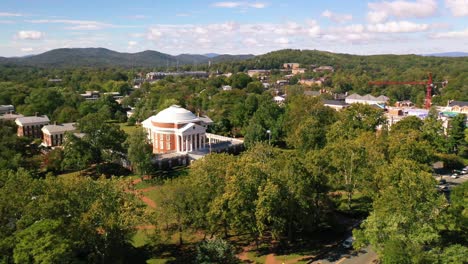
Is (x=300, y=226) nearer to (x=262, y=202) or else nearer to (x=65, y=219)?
(x=262, y=202)

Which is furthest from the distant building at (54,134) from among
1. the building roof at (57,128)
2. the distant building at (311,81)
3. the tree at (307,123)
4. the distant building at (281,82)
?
the distant building at (311,81)

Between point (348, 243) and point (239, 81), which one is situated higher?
point (239, 81)

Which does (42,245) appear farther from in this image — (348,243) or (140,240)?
(348,243)

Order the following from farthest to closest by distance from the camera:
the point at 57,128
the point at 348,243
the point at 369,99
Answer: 1. the point at 369,99
2. the point at 57,128
3. the point at 348,243

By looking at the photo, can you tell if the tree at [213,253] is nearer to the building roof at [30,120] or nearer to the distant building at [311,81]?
the building roof at [30,120]

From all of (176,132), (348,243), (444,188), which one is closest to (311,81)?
A: (176,132)

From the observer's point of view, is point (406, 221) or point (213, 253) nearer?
point (406, 221)
